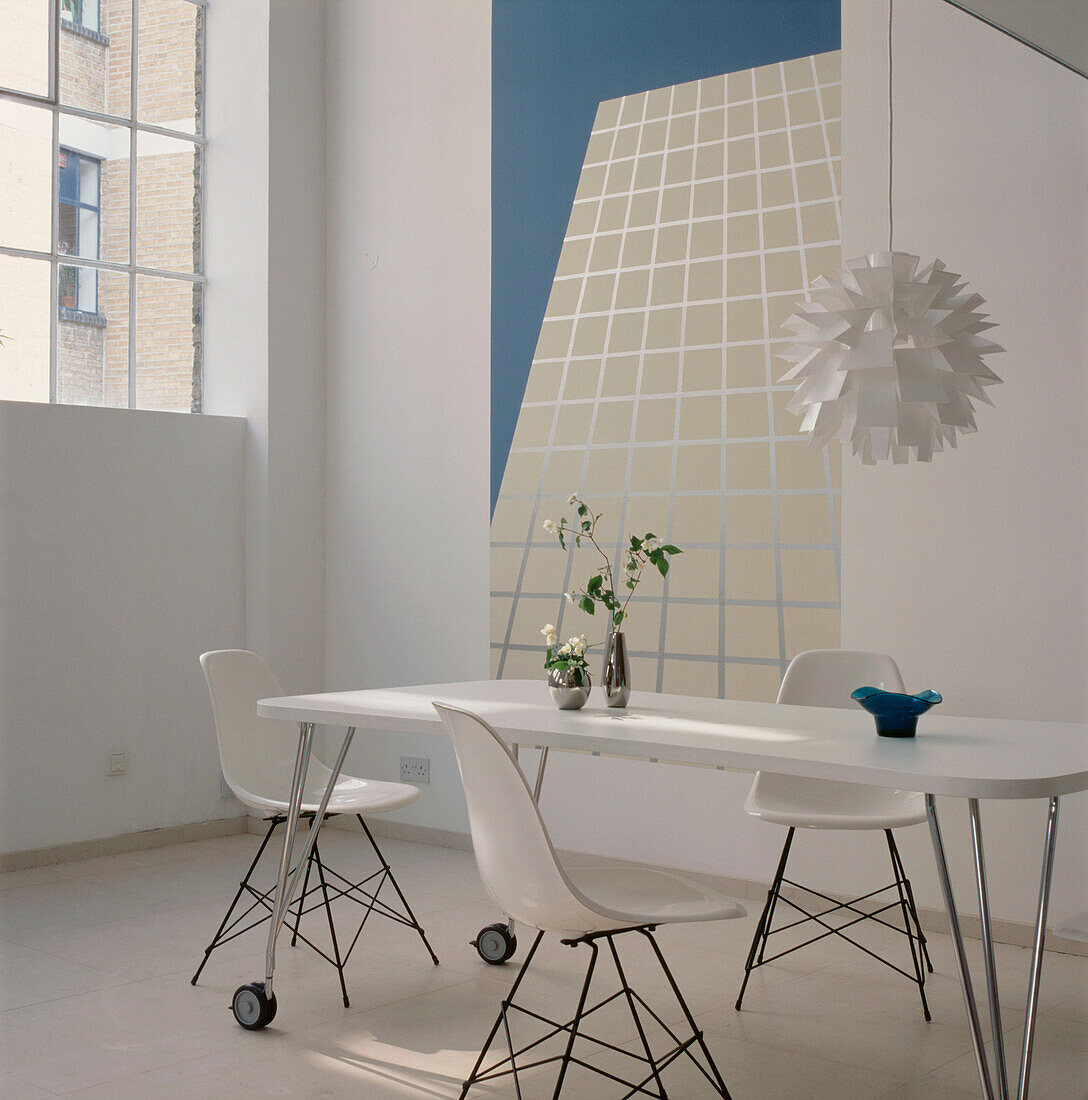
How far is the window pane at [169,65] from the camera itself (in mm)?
5449

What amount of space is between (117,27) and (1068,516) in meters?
4.44

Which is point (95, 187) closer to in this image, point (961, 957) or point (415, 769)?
point (415, 769)

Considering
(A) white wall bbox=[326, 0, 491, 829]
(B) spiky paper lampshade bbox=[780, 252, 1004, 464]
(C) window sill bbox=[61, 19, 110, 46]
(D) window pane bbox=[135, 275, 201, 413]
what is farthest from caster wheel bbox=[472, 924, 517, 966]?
(C) window sill bbox=[61, 19, 110, 46]

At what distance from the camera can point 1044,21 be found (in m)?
2.71

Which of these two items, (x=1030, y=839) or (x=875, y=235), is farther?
(x=875, y=235)

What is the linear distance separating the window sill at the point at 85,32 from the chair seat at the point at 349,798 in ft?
11.5

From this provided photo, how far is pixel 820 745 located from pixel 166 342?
4040 mm

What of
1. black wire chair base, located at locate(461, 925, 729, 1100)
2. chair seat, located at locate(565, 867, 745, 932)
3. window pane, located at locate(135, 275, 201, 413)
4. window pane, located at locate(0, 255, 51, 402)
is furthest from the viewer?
window pane, located at locate(135, 275, 201, 413)

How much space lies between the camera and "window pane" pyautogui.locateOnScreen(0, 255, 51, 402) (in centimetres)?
492

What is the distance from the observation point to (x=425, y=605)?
5266mm

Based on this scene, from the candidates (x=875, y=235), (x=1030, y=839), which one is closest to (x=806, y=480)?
(x=875, y=235)

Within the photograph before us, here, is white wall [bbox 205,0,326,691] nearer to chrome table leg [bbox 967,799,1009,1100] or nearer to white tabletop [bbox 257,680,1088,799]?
white tabletop [bbox 257,680,1088,799]

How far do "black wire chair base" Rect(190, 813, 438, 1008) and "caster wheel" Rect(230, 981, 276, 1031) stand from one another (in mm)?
182

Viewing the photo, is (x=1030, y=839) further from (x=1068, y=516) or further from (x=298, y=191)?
(x=298, y=191)
